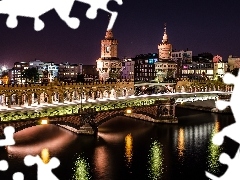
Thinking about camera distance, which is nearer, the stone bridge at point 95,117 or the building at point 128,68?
the stone bridge at point 95,117

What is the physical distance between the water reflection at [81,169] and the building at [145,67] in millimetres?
58327

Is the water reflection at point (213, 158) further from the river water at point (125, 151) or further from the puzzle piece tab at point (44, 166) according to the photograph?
the puzzle piece tab at point (44, 166)

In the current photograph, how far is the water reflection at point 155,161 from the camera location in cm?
1836

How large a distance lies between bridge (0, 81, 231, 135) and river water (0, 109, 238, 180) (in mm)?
1295

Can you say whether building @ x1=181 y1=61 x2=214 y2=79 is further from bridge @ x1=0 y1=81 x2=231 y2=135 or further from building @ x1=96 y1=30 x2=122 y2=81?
bridge @ x1=0 y1=81 x2=231 y2=135

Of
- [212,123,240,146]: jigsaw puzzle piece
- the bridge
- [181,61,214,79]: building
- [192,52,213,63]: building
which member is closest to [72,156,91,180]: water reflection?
the bridge

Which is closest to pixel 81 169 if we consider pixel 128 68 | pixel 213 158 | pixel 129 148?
pixel 129 148

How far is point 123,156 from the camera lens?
21.7 m

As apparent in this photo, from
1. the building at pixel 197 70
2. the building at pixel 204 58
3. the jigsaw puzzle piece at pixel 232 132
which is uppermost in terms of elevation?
the building at pixel 204 58

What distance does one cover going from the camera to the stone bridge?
2345cm

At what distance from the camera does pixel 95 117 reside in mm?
28078

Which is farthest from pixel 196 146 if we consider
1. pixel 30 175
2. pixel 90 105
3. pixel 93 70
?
pixel 93 70

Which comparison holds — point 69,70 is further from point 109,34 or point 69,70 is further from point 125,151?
point 125,151

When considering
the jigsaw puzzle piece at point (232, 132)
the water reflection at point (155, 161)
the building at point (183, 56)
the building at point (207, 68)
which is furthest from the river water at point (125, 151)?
the building at point (183, 56)
